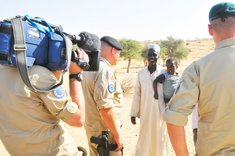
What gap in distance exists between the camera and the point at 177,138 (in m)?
2.13

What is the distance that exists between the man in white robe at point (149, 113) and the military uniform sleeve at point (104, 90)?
5.58ft

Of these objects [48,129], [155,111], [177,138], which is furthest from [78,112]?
[155,111]

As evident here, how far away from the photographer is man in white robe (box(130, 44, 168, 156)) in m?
4.95

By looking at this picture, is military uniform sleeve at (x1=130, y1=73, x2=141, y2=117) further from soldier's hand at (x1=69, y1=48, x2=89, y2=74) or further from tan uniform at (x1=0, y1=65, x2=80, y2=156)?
tan uniform at (x1=0, y1=65, x2=80, y2=156)

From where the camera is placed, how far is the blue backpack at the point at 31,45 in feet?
5.75

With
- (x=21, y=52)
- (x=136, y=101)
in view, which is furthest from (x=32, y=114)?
(x=136, y=101)

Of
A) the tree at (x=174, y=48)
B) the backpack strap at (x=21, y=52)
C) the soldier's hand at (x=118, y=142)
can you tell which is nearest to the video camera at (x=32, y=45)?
the backpack strap at (x=21, y=52)

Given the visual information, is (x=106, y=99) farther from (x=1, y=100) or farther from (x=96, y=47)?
(x=1, y=100)

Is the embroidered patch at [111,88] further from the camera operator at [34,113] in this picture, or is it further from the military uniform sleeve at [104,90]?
the camera operator at [34,113]

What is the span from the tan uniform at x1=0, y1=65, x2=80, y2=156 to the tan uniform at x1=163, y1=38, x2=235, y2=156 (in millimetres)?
641

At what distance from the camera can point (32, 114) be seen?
1.89 metres

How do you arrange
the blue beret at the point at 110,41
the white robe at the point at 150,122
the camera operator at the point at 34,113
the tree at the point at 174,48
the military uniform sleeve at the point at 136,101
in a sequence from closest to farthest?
1. the camera operator at the point at 34,113
2. the blue beret at the point at 110,41
3. the white robe at the point at 150,122
4. the military uniform sleeve at the point at 136,101
5. the tree at the point at 174,48

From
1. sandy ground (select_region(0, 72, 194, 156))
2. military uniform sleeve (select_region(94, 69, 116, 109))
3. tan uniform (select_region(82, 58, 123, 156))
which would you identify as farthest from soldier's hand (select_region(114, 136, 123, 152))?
sandy ground (select_region(0, 72, 194, 156))

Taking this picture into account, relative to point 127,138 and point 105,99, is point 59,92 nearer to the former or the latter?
point 105,99
